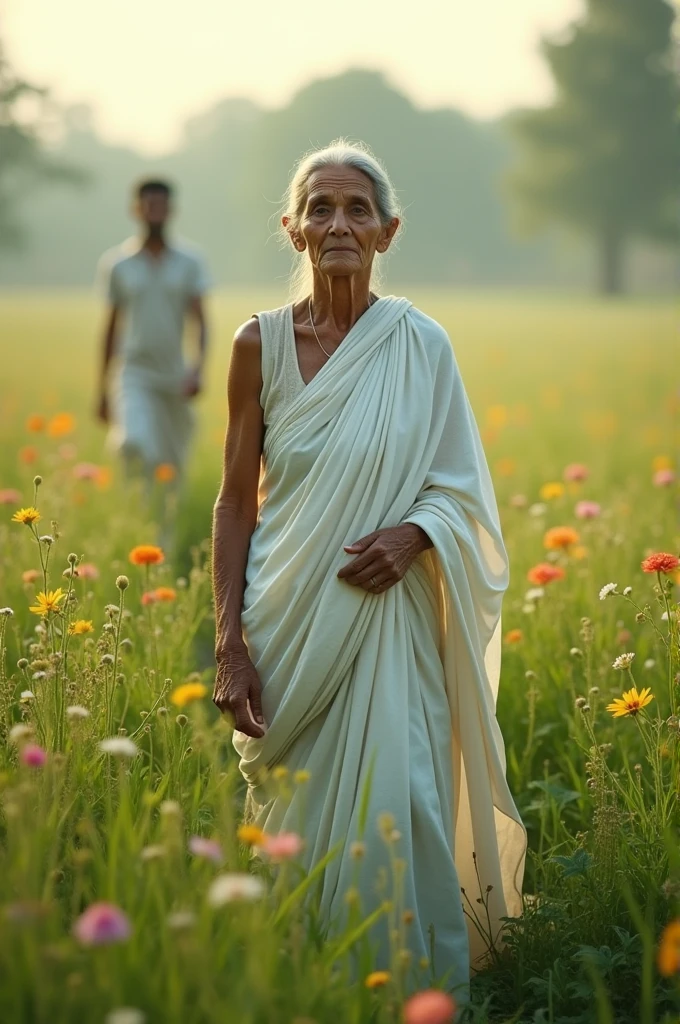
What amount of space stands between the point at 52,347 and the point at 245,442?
2238 cm

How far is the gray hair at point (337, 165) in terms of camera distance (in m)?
3.38

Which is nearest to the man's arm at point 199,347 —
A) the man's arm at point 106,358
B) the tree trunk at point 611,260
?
the man's arm at point 106,358

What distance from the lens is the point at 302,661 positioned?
3176 millimetres

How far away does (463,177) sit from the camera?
68.6m

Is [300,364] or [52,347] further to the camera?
[52,347]

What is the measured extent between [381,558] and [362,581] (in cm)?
7

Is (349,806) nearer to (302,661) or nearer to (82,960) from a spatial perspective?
(302,661)

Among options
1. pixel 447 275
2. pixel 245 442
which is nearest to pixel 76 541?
pixel 245 442

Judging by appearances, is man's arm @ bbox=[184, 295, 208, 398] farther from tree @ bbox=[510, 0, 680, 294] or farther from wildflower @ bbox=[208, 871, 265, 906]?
tree @ bbox=[510, 0, 680, 294]

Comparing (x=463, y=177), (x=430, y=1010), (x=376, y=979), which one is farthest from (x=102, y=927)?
(x=463, y=177)

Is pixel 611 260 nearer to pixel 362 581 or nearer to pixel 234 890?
pixel 362 581

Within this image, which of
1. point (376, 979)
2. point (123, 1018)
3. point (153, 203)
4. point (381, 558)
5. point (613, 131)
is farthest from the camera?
point (613, 131)

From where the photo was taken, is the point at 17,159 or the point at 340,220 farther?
the point at 17,159

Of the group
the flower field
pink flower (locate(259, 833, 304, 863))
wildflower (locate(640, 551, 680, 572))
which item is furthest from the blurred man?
pink flower (locate(259, 833, 304, 863))
